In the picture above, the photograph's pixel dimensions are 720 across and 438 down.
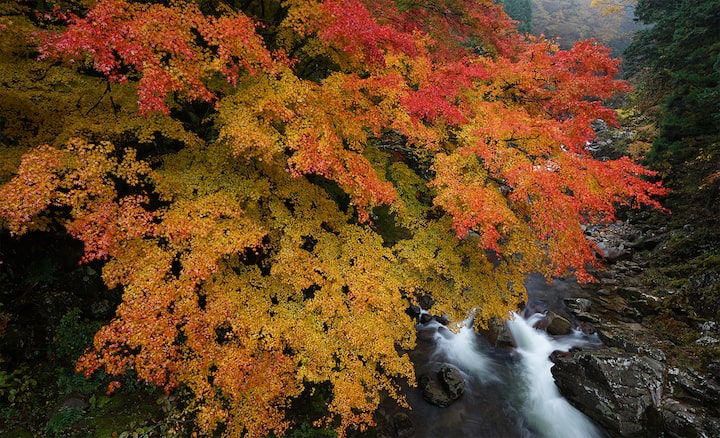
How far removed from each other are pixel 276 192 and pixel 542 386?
1125cm

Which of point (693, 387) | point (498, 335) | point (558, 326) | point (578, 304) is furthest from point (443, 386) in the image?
point (578, 304)

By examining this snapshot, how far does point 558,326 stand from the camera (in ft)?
45.6

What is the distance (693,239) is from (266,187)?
1911cm

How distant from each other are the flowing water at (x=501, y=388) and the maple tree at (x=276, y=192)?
232 centimetres

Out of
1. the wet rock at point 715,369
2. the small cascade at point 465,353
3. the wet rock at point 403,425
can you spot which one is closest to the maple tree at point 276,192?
the wet rock at point 403,425

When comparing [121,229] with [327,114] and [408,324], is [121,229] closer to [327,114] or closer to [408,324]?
[327,114]

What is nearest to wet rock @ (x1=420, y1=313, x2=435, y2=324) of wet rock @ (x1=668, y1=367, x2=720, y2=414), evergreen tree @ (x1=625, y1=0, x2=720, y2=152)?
wet rock @ (x1=668, y1=367, x2=720, y2=414)

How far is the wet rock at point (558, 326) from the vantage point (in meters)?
13.8

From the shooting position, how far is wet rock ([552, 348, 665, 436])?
9617 millimetres

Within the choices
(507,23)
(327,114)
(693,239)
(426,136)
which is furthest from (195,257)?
(693,239)

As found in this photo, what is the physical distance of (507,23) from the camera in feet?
49.8

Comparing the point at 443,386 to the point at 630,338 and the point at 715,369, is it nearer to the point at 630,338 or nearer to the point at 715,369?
the point at 630,338

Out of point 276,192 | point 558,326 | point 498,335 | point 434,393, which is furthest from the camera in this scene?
point 558,326

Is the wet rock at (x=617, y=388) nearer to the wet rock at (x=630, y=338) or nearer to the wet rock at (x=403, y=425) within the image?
the wet rock at (x=630, y=338)
